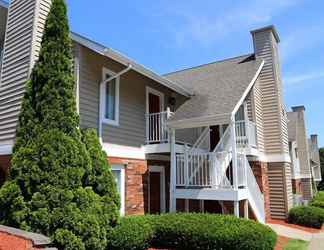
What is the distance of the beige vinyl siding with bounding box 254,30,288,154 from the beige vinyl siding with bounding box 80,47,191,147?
240 inches

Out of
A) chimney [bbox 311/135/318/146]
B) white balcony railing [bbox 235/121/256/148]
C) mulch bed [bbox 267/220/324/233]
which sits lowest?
mulch bed [bbox 267/220/324/233]

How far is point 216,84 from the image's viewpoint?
13.1 m

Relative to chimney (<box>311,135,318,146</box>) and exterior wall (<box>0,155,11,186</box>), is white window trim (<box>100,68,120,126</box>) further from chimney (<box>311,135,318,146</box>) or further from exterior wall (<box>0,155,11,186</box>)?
chimney (<box>311,135,318,146</box>)

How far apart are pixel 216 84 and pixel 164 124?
11.8 feet

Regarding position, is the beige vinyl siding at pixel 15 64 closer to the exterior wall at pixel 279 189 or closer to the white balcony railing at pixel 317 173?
the exterior wall at pixel 279 189

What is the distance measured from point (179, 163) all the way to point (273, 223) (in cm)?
Result: 623

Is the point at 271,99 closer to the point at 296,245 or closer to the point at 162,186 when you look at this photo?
the point at 162,186

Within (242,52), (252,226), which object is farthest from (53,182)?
(242,52)

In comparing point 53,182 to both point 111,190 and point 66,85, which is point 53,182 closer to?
point 111,190

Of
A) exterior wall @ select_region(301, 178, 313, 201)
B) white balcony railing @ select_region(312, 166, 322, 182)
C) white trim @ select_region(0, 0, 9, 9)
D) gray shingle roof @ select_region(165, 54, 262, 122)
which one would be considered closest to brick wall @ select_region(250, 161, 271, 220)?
gray shingle roof @ select_region(165, 54, 262, 122)

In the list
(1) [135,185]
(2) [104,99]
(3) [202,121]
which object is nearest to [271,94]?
(3) [202,121]

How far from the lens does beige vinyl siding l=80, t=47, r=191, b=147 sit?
345 inches

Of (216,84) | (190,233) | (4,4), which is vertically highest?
(4,4)

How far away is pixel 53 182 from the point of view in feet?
20.3
